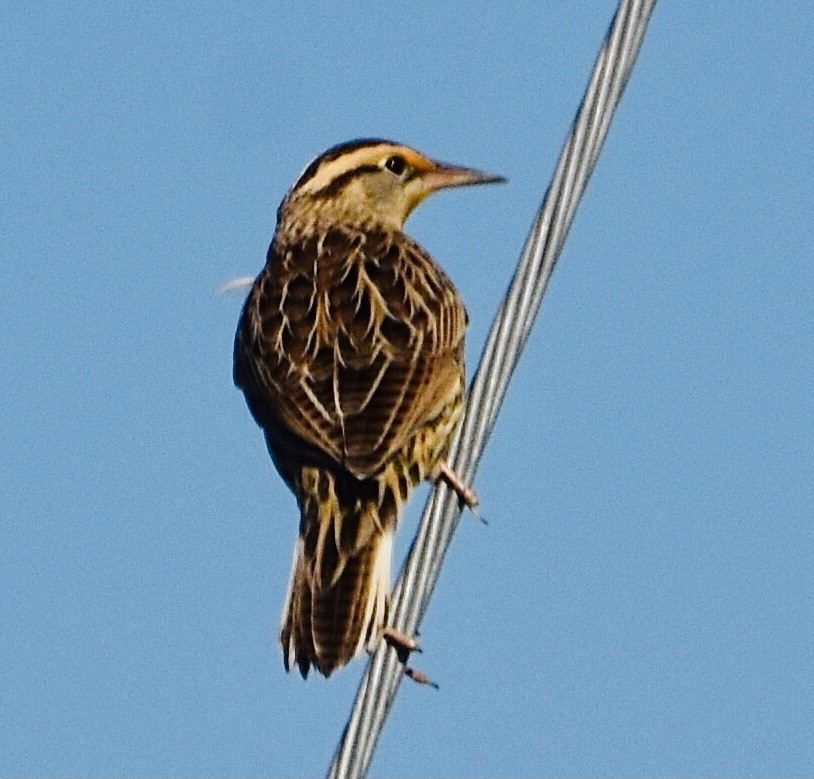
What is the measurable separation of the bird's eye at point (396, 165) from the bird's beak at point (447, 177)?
0.13 m

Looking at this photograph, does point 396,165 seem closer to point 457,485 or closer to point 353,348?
point 353,348

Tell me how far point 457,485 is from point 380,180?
5.30m

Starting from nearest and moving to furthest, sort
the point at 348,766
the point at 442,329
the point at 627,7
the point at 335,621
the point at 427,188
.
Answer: the point at 348,766 < the point at 627,7 < the point at 335,621 < the point at 442,329 < the point at 427,188

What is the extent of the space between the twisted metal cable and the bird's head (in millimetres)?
4786

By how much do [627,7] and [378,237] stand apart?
4493 millimetres

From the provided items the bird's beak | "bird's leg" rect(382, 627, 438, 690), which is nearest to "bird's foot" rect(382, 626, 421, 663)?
"bird's leg" rect(382, 627, 438, 690)

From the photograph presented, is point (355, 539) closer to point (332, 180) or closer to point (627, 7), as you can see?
point (627, 7)

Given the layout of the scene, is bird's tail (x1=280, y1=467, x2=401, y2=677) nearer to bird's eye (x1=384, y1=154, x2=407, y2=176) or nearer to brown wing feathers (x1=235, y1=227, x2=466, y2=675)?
brown wing feathers (x1=235, y1=227, x2=466, y2=675)

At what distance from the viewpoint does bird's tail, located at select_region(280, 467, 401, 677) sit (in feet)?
27.6

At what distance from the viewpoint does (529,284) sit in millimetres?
6906

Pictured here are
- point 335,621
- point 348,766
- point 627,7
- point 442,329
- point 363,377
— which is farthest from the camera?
point 442,329

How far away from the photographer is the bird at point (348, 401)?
856cm

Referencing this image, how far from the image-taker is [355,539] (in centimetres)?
877

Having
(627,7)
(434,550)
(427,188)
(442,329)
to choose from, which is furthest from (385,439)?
(427,188)
